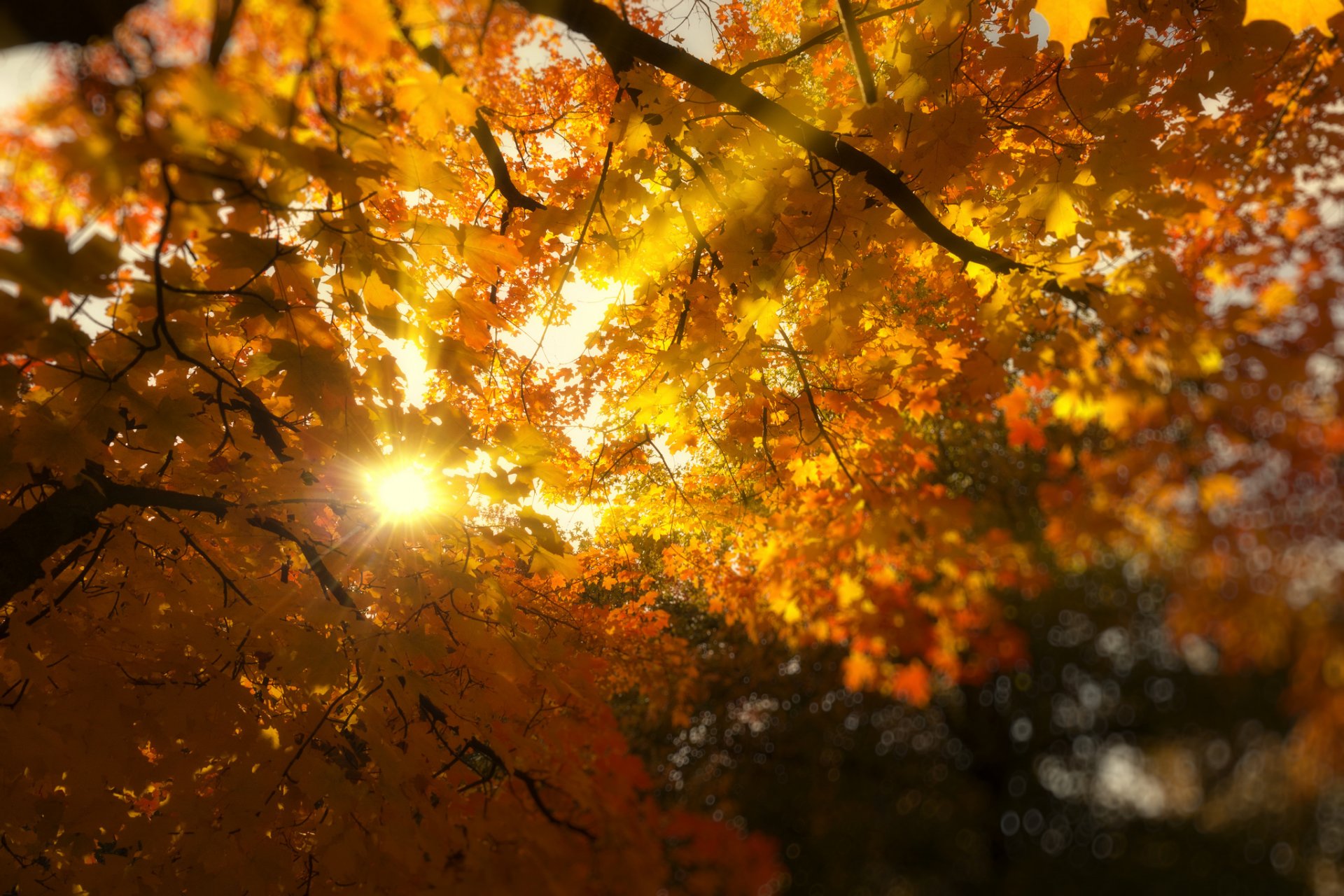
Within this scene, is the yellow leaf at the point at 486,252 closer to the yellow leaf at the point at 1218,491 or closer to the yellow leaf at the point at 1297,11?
the yellow leaf at the point at 1218,491

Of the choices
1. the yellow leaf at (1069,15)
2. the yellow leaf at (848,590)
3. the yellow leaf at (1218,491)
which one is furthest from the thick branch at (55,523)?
the yellow leaf at (1069,15)

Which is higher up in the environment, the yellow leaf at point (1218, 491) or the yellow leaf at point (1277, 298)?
the yellow leaf at point (1277, 298)

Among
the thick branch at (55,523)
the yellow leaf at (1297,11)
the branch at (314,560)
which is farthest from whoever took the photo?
the branch at (314,560)

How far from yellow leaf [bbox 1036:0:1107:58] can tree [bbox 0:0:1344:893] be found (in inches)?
0.7

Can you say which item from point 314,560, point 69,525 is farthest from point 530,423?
point 69,525

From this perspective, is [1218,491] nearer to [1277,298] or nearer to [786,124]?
[1277,298]

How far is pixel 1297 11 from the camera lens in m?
2.18

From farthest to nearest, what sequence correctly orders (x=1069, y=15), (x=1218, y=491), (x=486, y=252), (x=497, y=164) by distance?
(x=497, y=164) < (x=486, y=252) < (x=1069, y=15) < (x=1218, y=491)

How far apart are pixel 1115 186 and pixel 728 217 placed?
184 cm

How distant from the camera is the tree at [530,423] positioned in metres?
1.61

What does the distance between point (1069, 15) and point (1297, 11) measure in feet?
2.36

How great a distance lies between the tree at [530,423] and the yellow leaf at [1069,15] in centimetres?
2

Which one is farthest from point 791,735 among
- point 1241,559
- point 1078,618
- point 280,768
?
point 1241,559

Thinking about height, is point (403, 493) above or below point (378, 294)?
below
